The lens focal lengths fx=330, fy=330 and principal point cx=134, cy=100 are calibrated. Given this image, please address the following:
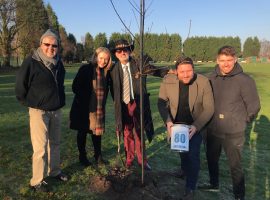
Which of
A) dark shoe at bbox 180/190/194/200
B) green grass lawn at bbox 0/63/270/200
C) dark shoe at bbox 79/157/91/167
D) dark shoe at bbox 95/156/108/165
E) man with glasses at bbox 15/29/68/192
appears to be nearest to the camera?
man with glasses at bbox 15/29/68/192

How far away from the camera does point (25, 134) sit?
26.5 ft

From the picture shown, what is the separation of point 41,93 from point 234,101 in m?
2.58

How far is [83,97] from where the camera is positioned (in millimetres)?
5359

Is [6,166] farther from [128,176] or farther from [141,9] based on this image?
[141,9]

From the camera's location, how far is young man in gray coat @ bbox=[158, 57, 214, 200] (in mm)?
4254

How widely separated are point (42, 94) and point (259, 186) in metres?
3.73

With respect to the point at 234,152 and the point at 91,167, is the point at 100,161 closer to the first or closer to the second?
the point at 91,167

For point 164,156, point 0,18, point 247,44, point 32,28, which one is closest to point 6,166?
point 164,156

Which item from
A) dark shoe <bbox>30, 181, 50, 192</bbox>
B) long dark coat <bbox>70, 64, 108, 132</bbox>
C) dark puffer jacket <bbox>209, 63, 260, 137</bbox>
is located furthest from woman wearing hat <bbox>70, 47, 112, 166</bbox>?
dark puffer jacket <bbox>209, 63, 260, 137</bbox>

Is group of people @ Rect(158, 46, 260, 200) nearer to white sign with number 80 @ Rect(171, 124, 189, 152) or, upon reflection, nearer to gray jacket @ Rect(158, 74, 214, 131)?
gray jacket @ Rect(158, 74, 214, 131)

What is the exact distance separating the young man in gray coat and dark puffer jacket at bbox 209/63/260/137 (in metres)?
0.21

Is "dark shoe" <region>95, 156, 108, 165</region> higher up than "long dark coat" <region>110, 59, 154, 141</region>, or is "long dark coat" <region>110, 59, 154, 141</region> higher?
"long dark coat" <region>110, 59, 154, 141</region>

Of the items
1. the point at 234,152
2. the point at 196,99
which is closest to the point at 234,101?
the point at 196,99

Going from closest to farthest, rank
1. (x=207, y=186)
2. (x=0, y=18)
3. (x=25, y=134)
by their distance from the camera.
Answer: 1. (x=207, y=186)
2. (x=25, y=134)
3. (x=0, y=18)
